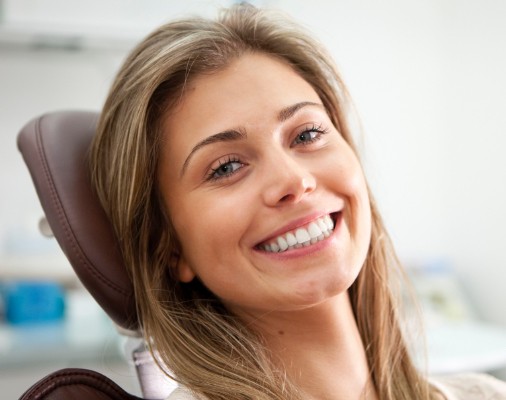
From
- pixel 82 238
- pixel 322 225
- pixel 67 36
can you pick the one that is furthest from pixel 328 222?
pixel 67 36

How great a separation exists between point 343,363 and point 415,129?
7.65ft

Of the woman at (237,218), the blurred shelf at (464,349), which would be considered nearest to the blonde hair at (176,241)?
the woman at (237,218)

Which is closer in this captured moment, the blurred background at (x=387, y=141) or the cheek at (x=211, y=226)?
the cheek at (x=211, y=226)

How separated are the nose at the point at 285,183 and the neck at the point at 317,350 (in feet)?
0.64

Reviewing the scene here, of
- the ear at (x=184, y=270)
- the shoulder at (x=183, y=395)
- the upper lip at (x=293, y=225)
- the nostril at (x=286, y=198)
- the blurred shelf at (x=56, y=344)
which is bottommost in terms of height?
the blurred shelf at (x=56, y=344)

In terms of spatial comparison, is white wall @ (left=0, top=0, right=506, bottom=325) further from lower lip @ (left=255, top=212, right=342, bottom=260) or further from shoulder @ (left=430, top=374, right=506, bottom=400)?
lower lip @ (left=255, top=212, right=342, bottom=260)

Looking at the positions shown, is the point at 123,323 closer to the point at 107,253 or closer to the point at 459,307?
the point at 107,253

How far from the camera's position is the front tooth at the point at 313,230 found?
3.33 ft

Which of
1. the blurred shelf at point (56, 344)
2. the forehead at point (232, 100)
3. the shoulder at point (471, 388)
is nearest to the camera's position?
the forehead at point (232, 100)

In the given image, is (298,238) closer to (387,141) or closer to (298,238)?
(298,238)

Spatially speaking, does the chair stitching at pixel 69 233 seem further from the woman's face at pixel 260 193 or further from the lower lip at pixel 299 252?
the lower lip at pixel 299 252

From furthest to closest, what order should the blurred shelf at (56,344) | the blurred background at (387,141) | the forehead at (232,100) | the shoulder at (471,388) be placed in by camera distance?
the blurred background at (387,141) → the blurred shelf at (56,344) → the shoulder at (471,388) → the forehead at (232,100)

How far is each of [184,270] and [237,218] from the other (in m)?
0.18

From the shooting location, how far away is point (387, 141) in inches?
126
